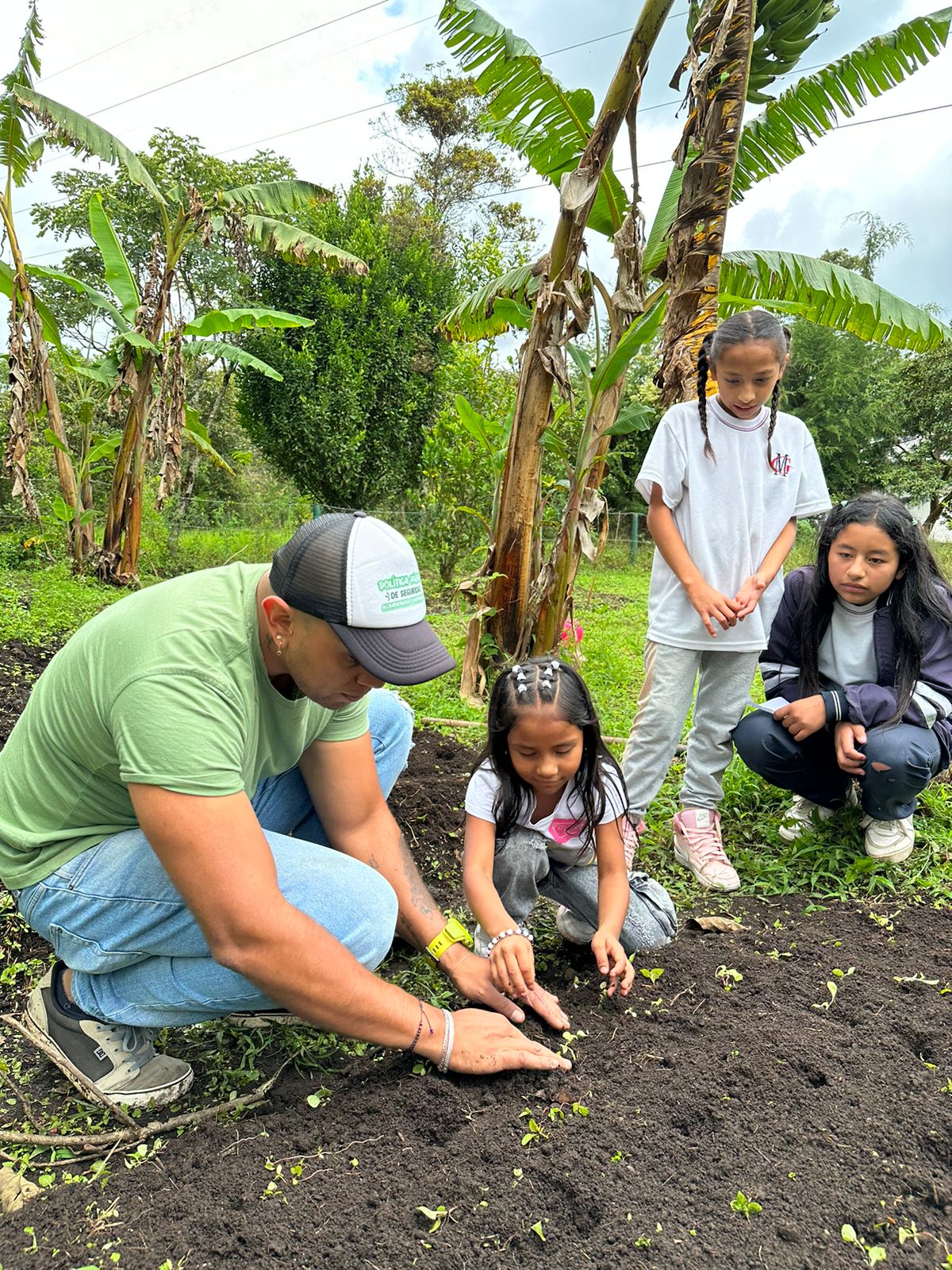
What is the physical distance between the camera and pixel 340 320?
1159cm

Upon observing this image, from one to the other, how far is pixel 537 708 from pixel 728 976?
0.88 meters

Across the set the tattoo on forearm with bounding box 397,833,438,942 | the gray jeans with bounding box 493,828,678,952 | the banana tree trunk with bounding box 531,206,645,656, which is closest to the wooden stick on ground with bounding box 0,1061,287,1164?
the tattoo on forearm with bounding box 397,833,438,942

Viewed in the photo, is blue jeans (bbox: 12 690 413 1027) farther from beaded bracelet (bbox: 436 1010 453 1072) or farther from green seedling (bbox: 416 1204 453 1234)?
green seedling (bbox: 416 1204 453 1234)

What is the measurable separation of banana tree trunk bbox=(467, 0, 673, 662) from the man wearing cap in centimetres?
269

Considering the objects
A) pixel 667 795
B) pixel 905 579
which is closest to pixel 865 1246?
pixel 905 579

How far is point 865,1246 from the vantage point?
141 cm

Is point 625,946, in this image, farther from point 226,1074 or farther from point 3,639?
point 3,639

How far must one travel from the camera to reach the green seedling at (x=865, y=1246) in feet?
4.50

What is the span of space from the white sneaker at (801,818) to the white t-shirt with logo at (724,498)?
678 mm

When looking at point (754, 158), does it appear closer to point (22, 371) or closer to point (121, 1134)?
point (22, 371)

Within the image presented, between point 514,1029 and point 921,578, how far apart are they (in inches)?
74.0

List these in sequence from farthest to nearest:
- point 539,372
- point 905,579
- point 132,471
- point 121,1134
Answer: point 132,471 → point 539,372 → point 905,579 → point 121,1134

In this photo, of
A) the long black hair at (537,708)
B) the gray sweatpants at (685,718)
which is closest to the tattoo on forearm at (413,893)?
the long black hair at (537,708)

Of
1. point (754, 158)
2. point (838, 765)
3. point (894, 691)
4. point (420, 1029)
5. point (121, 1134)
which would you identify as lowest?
point (121, 1134)
